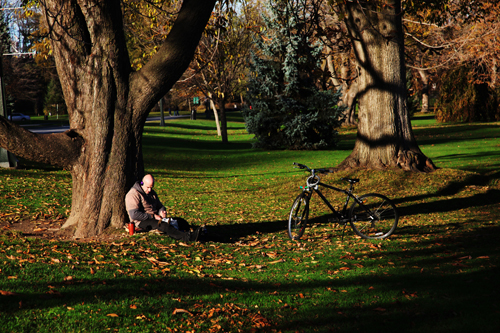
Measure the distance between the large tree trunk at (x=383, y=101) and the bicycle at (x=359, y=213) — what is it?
5740 mm

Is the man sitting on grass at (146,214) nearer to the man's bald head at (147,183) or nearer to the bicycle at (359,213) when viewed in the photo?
the man's bald head at (147,183)

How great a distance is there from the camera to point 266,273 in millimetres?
6758

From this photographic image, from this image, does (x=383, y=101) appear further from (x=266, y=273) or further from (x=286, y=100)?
(x=286, y=100)

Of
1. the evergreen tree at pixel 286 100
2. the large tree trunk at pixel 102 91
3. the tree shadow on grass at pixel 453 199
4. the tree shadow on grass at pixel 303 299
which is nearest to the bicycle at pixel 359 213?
the tree shadow on grass at pixel 303 299

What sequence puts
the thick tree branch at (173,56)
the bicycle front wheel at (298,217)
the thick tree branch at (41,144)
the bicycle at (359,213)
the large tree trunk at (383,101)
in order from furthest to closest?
the large tree trunk at (383,101), the bicycle front wheel at (298,217), the bicycle at (359,213), the thick tree branch at (173,56), the thick tree branch at (41,144)

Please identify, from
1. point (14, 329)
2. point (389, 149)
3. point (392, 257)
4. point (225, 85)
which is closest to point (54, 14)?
point (14, 329)

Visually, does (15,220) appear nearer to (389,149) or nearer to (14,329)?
(14,329)

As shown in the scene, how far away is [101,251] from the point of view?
7.04 m

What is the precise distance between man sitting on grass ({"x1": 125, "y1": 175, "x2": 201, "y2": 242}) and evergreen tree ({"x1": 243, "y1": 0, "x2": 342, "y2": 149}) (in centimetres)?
2028

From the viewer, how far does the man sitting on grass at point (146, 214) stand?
8.34 meters

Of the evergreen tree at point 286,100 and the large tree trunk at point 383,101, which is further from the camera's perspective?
the evergreen tree at point 286,100

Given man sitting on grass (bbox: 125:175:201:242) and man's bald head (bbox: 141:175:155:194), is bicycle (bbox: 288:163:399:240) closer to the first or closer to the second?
man sitting on grass (bbox: 125:175:201:242)

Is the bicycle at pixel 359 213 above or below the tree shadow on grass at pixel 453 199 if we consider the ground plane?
above

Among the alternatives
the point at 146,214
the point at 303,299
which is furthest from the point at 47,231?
the point at 303,299
